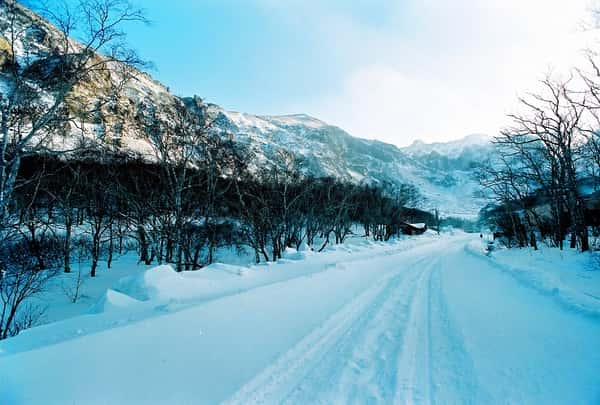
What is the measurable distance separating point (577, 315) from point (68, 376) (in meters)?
8.22

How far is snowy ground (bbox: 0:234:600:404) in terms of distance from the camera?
8.78 ft

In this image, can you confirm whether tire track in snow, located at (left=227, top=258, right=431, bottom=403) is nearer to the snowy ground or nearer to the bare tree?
the snowy ground

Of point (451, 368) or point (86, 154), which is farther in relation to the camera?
point (86, 154)

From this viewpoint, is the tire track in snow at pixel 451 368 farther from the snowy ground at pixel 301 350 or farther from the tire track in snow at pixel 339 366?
the tire track in snow at pixel 339 366

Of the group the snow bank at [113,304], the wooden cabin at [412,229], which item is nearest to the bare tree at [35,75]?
the snow bank at [113,304]

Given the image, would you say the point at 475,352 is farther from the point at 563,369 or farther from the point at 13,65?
the point at 13,65

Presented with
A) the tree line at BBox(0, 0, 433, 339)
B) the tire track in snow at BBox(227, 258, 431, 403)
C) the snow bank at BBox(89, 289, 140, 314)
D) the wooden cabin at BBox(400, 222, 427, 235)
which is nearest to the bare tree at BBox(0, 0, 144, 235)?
the tree line at BBox(0, 0, 433, 339)

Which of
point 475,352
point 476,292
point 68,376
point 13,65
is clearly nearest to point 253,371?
point 68,376

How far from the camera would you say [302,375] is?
312 centimetres

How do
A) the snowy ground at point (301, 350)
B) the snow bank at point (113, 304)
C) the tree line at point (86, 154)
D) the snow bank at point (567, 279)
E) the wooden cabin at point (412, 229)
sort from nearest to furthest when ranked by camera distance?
the snowy ground at point (301, 350), the snow bank at point (113, 304), the snow bank at point (567, 279), the tree line at point (86, 154), the wooden cabin at point (412, 229)

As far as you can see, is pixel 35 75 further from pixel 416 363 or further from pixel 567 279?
pixel 567 279

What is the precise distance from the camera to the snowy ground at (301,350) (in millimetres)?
2676

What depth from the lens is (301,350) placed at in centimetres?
375

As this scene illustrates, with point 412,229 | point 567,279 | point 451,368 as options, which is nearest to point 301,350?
point 451,368
